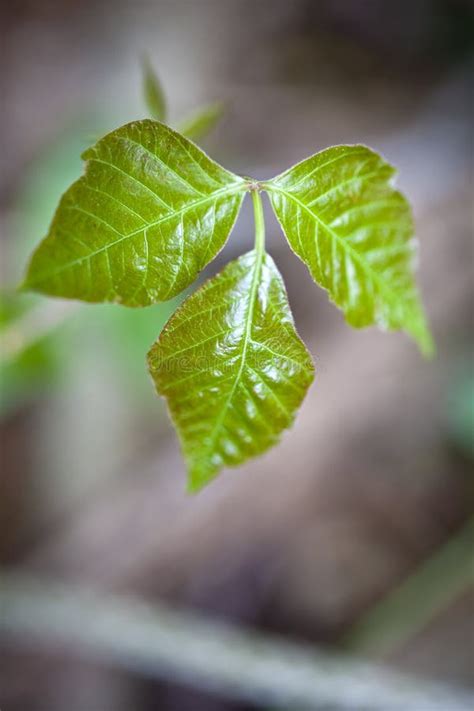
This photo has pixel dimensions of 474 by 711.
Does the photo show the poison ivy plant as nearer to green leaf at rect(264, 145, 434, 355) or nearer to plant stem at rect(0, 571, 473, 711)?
green leaf at rect(264, 145, 434, 355)

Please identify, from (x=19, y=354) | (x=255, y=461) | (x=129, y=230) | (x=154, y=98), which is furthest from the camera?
(x=255, y=461)

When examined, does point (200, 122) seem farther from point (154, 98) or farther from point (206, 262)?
point (206, 262)

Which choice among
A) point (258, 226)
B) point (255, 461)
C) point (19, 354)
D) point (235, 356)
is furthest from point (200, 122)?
point (255, 461)

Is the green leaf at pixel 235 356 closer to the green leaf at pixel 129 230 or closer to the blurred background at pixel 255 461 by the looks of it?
the green leaf at pixel 129 230

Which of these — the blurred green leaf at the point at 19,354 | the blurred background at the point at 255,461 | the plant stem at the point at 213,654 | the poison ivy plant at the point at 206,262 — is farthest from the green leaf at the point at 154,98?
the plant stem at the point at 213,654

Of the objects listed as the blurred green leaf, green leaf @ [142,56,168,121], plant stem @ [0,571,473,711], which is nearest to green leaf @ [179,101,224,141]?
green leaf @ [142,56,168,121]
